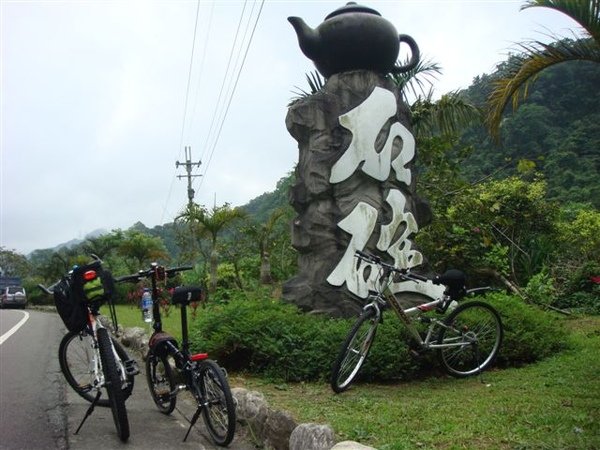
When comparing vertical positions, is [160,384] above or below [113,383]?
below

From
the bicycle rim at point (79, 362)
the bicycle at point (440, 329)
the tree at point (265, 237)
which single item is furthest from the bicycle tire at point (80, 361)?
the tree at point (265, 237)

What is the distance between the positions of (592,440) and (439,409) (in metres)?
1.23

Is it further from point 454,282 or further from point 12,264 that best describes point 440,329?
point 12,264

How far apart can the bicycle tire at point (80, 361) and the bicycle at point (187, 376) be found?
337 mm

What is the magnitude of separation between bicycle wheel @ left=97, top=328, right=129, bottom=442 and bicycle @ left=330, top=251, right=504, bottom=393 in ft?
5.62

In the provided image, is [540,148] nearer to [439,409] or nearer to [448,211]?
[448,211]

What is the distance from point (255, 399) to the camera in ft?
14.3

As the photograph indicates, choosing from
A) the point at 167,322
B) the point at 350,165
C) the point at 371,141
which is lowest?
the point at 167,322

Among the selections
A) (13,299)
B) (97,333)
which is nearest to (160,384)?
(97,333)

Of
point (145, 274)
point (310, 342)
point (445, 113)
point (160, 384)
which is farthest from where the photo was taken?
point (445, 113)

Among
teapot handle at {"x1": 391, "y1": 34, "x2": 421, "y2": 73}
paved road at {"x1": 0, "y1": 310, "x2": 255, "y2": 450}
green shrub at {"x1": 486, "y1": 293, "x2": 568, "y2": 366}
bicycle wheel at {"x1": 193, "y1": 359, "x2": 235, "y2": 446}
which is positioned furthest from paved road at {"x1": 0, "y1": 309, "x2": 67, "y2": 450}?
teapot handle at {"x1": 391, "y1": 34, "x2": 421, "y2": 73}

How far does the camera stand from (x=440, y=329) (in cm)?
543

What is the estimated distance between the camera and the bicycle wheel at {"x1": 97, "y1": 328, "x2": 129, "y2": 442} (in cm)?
396

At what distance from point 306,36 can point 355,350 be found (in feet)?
15.5
